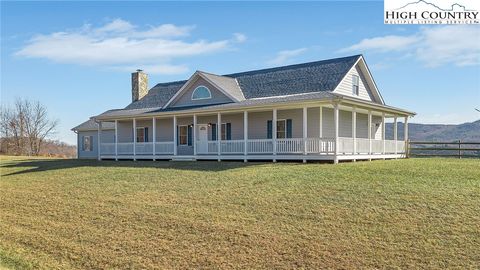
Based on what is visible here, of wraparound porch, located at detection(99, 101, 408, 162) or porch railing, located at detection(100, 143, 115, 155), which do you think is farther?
porch railing, located at detection(100, 143, 115, 155)

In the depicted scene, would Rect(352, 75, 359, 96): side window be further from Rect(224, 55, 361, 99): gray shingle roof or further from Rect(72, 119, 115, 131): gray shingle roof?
Rect(72, 119, 115, 131): gray shingle roof

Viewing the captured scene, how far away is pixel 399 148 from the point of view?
87.4 ft

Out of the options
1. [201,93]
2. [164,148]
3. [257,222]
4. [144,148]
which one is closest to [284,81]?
[201,93]

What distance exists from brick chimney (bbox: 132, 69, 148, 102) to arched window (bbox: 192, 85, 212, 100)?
8.10 m

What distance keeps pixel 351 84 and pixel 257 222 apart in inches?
615

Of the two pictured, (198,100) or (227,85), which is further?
(198,100)

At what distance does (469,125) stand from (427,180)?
52.9 metres

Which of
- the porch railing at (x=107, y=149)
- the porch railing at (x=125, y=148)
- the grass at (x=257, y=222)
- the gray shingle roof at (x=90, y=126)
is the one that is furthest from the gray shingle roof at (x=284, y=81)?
the grass at (x=257, y=222)

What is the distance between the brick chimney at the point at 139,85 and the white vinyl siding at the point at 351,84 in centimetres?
1596

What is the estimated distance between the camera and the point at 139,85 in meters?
33.4

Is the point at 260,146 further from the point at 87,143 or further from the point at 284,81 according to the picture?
the point at 87,143

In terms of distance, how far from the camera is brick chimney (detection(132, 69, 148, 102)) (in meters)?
33.4

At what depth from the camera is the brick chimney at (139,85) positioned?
3343cm

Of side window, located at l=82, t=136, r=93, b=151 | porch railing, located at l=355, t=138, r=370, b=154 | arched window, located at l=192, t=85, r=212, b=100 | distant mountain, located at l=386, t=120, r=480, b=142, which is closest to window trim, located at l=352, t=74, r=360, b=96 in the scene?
porch railing, located at l=355, t=138, r=370, b=154
